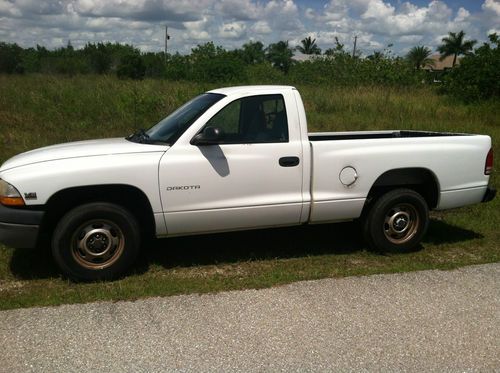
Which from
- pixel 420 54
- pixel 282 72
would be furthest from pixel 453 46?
pixel 282 72

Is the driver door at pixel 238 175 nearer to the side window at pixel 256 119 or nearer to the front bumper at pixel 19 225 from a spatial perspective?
the side window at pixel 256 119

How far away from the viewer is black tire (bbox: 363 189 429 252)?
559cm

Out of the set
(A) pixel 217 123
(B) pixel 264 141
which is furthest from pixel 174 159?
(B) pixel 264 141

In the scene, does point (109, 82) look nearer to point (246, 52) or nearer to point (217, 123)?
point (217, 123)

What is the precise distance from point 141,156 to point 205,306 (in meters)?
1.48

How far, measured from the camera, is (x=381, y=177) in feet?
18.1

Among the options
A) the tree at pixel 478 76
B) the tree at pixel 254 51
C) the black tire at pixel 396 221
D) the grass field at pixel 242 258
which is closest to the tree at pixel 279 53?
the tree at pixel 254 51

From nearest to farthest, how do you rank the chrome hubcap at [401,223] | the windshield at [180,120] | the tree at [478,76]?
the windshield at [180,120]
the chrome hubcap at [401,223]
the tree at [478,76]

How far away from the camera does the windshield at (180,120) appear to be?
16.2 feet

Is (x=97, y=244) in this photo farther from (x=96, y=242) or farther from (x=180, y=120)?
(x=180, y=120)

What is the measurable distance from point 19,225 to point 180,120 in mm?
1783

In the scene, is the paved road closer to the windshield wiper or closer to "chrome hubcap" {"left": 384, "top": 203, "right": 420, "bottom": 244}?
"chrome hubcap" {"left": 384, "top": 203, "right": 420, "bottom": 244}

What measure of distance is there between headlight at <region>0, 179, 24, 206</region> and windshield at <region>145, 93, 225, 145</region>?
133cm

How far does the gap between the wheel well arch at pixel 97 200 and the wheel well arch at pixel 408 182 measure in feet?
7.95
